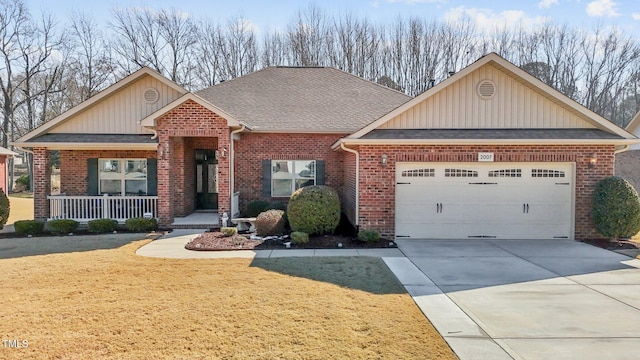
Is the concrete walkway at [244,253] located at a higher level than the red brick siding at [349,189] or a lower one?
lower

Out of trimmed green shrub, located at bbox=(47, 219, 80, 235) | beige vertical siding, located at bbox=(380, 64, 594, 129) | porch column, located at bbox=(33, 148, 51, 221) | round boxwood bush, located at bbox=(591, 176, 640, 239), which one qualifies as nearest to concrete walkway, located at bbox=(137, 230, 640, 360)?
round boxwood bush, located at bbox=(591, 176, 640, 239)

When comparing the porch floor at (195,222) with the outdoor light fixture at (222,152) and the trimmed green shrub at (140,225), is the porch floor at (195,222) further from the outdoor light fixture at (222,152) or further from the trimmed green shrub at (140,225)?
the outdoor light fixture at (222,152)

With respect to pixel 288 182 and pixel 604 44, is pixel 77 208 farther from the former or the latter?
pixel 604 44

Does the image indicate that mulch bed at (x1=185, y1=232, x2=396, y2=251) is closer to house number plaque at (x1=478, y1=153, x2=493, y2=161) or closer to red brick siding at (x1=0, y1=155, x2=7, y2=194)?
house number plaque at (x1=478, y1=153, x2=493, y2=161)

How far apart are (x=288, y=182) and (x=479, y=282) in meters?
8.91

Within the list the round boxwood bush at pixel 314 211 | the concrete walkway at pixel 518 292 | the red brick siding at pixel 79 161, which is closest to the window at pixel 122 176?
the red brick siding at pixel 79 161

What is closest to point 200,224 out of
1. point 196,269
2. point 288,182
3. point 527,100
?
point 288,182

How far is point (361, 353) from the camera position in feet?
14.4

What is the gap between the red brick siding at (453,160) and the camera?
11.3 m

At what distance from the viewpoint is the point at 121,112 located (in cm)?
1414

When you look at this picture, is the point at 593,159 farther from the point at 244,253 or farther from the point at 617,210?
the point at 244,253

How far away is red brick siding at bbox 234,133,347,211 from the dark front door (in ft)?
5.85

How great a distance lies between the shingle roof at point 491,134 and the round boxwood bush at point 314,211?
2.07 meters

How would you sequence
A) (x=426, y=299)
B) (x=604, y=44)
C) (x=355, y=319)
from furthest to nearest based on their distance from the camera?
(x=604, y=44) → (x=426, y=299) → (x=355, y=319)
